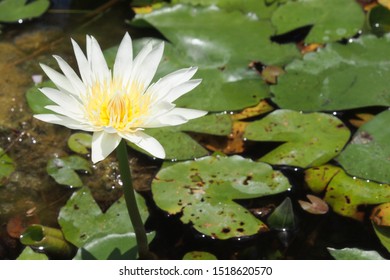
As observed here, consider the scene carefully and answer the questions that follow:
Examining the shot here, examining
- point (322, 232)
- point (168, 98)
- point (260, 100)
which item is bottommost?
point (322, 232)

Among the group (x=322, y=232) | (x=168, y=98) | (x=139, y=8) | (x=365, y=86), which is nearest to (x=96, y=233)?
(x=168, y=98)

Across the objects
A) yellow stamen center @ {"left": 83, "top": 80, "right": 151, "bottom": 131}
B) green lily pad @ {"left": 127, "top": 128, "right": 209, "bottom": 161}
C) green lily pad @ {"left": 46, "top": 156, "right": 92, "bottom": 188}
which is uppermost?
yellow stamen center @ {"left": 83, "top": 80, "right": 151, "bottom": 131}

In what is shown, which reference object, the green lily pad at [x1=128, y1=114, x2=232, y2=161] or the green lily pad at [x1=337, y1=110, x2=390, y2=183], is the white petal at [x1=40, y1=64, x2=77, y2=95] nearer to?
the green lily pad at [x1=128, y1=114, x2=232, y2=161]

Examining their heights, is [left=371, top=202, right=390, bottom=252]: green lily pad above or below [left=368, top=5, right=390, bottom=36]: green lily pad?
below

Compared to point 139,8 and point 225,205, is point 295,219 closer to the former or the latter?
point 225,205

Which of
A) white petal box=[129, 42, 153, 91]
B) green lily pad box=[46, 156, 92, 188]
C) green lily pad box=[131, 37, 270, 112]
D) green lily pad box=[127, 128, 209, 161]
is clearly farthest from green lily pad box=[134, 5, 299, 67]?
white petal box=[129, 42, 153, 91]

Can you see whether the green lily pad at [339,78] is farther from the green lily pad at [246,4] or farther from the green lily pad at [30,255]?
the green lily pad at [30,255]
